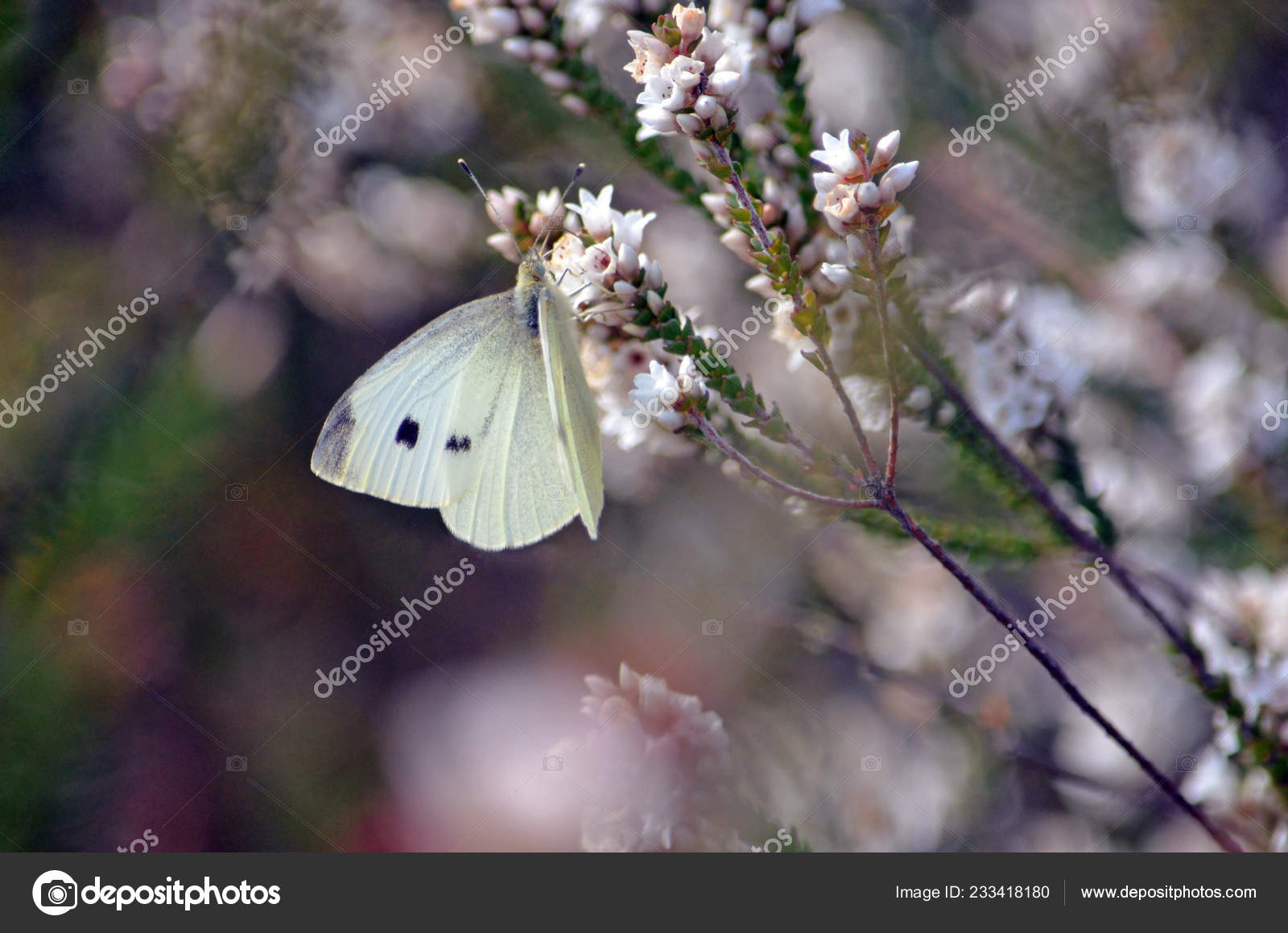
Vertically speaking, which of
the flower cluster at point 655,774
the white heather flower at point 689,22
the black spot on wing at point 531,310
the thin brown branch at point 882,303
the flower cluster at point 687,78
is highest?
the white heather flower at point 689,22

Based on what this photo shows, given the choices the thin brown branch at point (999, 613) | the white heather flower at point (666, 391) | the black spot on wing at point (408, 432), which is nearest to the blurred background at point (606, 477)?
the thin brown branch at point (999, 613)

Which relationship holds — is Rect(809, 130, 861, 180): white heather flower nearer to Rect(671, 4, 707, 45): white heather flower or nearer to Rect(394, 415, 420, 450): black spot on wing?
Rect(671, 4, 707, 45): white heather flower

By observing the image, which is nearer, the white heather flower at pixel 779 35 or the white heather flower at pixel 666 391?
the white heather flower at pixel 666 391

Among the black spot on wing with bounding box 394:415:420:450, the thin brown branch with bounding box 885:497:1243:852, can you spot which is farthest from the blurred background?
the black spot on wing with bounding box 394:415:420:450

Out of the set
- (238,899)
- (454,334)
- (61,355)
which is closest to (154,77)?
(61,355)

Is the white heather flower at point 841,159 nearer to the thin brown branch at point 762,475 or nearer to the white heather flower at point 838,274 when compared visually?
the white heather flower at point 838,274

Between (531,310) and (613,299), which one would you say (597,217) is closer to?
(613,299)

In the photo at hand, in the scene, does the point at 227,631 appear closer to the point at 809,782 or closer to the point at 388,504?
the point at 388,504

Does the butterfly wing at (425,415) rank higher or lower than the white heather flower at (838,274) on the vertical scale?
lower
